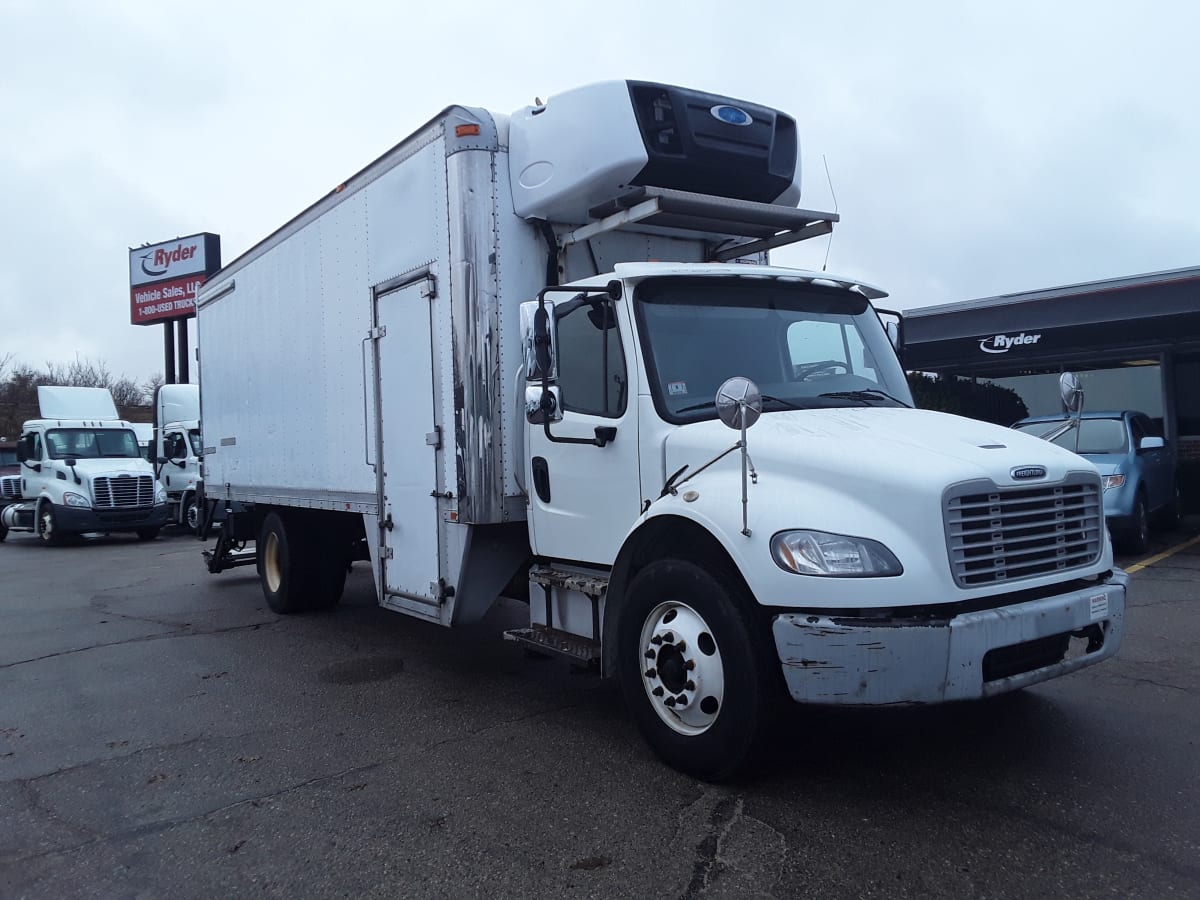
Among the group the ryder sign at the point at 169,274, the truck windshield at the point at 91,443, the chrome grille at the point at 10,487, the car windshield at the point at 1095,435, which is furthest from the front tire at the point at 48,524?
the ryder sign at the point at 169,274

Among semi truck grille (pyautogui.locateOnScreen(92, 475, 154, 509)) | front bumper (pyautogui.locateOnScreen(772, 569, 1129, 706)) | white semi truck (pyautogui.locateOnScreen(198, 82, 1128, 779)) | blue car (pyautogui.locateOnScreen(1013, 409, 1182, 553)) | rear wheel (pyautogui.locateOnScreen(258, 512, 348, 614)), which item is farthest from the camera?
semi truck grille (pyautogui.locateOnScreen(92, 475, 154, 509))

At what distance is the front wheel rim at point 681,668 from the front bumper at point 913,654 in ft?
1.36

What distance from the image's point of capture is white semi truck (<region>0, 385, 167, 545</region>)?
1852cm

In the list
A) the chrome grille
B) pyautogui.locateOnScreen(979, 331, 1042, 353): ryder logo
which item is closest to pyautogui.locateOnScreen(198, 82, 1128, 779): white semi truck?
pyautogui.locateOnScreen(979, 331, 1042, 353): ryder logo

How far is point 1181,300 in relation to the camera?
14.4 m

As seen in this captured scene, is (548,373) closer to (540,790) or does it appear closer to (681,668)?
(681,668)

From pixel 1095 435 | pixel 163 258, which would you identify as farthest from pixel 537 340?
pixel 163 258

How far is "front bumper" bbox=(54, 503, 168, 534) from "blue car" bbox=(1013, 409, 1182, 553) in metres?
16.1

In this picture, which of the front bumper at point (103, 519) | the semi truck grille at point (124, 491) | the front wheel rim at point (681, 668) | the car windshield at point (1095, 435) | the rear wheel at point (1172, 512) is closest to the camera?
the front wheel rim at point (681, 668)

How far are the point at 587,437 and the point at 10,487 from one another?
1982 cm

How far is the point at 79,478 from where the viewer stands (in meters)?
18.6

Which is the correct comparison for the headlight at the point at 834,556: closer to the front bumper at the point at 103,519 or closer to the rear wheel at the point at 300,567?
the rear wheel at the point at 300,567

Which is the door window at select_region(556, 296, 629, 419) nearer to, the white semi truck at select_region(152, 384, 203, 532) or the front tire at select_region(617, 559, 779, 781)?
the front tire at select_region(617, 559, 779, 781)

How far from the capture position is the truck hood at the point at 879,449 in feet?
13.1
